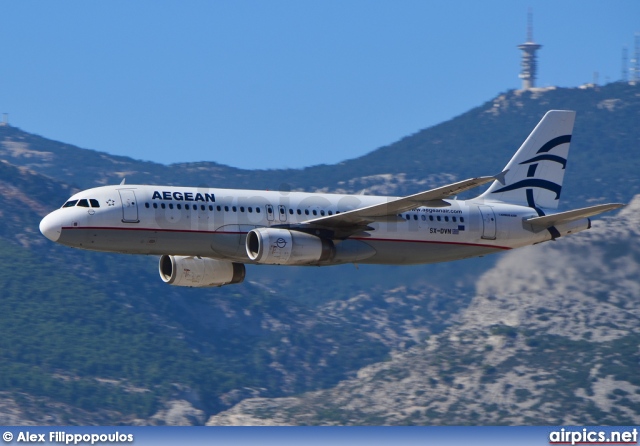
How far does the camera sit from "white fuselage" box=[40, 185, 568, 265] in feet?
191

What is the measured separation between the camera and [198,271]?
214 feet

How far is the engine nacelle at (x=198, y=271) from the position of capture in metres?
65.1

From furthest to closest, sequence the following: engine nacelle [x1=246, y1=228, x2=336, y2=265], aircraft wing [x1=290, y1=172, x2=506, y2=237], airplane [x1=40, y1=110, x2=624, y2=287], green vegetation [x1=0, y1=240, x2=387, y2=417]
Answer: green vegetation [x1=0, y1=240, x2=387, y2=417] → engine nacelle [x1=246, y1=228, x2=336, y2=265] → airplane [x1=40, y1=110, x2=624, y2=287] → aircraft wing [x1=290, y1=172, x2=506, y2=237]

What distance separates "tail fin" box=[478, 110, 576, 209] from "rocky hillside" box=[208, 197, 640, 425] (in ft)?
62.0

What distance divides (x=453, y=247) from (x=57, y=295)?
78.2 meters

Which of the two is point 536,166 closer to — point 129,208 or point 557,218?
point 557,218

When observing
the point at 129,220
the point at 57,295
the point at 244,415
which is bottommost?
the point at 244,415

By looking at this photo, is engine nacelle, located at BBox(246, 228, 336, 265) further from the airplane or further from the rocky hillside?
the rocky hillside

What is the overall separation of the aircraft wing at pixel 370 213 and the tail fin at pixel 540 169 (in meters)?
10.7

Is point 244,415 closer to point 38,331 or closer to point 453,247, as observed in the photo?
point 38,331

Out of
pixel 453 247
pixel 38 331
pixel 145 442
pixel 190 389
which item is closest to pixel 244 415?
pixel 190 389

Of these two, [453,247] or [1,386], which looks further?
[1,386]

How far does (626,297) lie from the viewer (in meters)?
96.2

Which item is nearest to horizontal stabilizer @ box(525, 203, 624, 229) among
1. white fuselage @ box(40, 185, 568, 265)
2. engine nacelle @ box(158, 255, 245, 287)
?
white fuselage @ box(40, 185, 568, 265)
